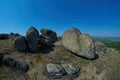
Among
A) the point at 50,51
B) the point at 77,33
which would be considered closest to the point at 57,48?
the point at 50,51

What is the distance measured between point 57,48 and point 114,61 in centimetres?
991

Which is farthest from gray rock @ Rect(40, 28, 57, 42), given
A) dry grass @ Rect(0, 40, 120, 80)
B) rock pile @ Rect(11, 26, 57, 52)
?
dry grass @ Rect(0, 40, 120, 80)

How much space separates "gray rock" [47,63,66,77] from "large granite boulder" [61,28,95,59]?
5464mm

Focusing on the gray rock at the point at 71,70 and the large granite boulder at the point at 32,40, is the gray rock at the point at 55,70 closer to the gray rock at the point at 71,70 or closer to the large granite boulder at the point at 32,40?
the gray rock at the point at 71,70

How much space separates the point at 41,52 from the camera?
3097 cm

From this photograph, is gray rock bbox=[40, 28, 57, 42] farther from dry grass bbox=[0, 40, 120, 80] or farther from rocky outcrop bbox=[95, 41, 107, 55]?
rocky outcrop bbox=[95, 41, 107, 55]

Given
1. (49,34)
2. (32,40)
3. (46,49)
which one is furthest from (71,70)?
(49,34)

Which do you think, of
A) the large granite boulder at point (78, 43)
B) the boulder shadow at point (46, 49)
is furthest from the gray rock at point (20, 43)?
the large granite boulder at point (78, 43)

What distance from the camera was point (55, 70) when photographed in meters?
25.5

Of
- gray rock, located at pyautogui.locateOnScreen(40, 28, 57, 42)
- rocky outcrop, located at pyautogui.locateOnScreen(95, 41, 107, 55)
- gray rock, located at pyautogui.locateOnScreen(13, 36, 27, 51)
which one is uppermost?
gray rock, located at pyautogui.locateOnScreen(40, 28, 57, 42)

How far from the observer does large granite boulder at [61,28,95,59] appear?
29672 millimetres

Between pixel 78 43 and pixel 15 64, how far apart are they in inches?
432

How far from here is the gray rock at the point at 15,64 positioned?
26.1m

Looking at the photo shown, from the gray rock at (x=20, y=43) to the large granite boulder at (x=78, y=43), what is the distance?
23.3 ft
